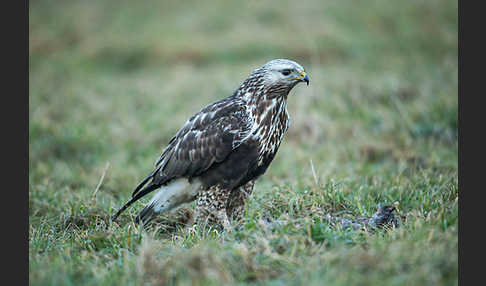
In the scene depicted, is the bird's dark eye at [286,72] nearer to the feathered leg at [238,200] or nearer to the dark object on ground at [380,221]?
the feathered leg at [238,200]

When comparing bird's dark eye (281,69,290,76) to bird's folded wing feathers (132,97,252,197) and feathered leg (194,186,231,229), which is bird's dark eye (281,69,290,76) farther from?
feathered leg (194,186,231,229)

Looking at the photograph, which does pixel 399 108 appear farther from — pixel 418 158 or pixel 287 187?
pixel 287 187

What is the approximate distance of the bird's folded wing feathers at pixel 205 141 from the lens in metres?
3.89

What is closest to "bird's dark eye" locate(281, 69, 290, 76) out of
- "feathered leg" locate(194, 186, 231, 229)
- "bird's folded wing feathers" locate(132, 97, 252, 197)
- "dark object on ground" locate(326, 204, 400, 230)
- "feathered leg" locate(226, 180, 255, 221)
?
"bird's folded wing feathers" locate(132, 97, 252, 197)

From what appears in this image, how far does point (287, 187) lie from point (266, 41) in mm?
8576

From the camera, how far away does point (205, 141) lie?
4008 mm

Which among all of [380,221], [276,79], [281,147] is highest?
[276,79]

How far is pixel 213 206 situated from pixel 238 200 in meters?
0.35

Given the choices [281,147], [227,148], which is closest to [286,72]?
[227,148]

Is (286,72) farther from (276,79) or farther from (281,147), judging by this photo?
(281,147)

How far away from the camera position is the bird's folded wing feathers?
12.8 feet

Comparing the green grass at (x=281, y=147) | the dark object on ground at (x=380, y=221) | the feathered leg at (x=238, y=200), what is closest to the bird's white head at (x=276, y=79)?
the feathered leg at (x=238, y=200)

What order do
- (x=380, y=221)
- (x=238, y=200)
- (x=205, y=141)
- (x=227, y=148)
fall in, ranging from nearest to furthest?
1. (x=380, y=221)
2. (x=227, y=148)
3. (x=205, y=141)
4. (x=238, y=200)

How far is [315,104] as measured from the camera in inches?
338
